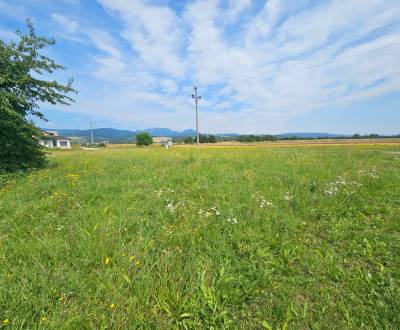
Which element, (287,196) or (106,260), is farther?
(287,196)

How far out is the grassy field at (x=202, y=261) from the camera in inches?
90.2

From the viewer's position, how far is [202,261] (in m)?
3.10

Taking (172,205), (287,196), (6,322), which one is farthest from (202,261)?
(287,196)

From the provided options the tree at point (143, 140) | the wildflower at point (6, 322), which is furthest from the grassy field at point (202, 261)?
the tree at point (143, 140)

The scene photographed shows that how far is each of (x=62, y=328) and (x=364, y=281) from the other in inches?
140

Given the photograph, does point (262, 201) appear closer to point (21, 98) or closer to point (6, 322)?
point (6, 322)

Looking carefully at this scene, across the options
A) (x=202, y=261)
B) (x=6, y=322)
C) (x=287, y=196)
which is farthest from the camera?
(x=287, y=196)

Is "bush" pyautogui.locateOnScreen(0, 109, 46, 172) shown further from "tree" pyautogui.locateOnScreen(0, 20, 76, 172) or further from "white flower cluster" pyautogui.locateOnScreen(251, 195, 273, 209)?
"white flower cluster" pyautogui.locateOnScreen(251, 195, 273, 209)

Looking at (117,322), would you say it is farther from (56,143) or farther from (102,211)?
(56,143)

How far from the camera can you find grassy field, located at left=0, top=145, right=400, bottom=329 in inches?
90.2

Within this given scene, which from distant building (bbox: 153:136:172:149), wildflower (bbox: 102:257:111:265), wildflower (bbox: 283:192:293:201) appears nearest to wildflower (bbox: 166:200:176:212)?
wildflower (bbox: 102:257:111:265)

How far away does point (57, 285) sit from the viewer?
2568 mm

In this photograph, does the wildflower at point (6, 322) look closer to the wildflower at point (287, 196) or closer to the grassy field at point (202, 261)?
the grassy field at point (202, 261)

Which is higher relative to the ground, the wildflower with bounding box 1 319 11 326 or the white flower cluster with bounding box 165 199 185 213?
the white flower cluster with bounding box 165 199 185 213
